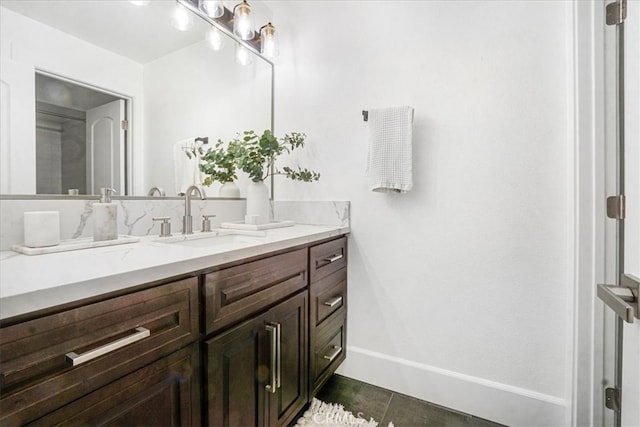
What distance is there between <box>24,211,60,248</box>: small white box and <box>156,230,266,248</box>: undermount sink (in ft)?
1.03

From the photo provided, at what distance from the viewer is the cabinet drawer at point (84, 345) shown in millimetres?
490

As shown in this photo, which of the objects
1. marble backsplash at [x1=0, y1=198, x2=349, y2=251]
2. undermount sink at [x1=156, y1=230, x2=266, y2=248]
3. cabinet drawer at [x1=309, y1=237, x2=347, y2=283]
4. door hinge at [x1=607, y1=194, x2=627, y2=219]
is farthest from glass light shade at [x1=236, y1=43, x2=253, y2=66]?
door hinge at [x1=607, y1=194, x2=627, y2=219]

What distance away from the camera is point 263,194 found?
5.28 feet

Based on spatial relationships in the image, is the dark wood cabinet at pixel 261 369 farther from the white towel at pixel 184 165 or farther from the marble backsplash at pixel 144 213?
the white towel at pixel 184 165

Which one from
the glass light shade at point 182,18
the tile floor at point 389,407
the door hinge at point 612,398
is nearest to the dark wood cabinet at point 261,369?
the tile floor at point 389,407

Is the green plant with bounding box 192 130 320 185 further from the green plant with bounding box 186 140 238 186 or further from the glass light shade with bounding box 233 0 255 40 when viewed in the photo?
the glass light shade with bounding box 233 0 255 40

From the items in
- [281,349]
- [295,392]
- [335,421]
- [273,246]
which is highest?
[273,246]

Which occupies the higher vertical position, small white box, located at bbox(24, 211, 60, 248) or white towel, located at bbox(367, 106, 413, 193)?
white towel, located at bbox(367, 106, 413, 193)

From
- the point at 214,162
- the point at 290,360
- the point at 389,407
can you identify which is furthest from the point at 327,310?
the point at 214,162

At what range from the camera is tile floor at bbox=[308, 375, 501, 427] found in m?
1.38

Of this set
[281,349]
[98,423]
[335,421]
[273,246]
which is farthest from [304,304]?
[98,423]

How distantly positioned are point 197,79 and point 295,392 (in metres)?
1.61

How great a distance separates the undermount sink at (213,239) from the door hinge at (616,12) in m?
1.43

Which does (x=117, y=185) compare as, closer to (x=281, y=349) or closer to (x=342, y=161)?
(x=281, y=349)
